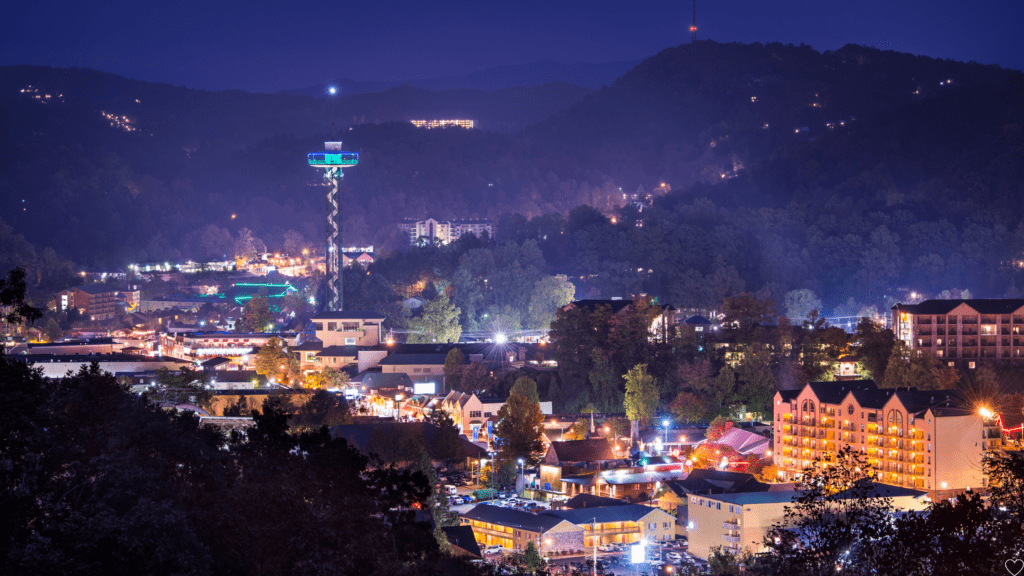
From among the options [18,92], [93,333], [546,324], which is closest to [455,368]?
[546,324]

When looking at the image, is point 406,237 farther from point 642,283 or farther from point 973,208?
point 973,208

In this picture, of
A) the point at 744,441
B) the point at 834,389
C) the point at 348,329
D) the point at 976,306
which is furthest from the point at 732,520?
the point at 348,329

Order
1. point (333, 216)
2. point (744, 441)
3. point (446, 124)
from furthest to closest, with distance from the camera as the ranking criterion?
1. point (446, 124)
2. point (333, 216)
3. point (744, 441)

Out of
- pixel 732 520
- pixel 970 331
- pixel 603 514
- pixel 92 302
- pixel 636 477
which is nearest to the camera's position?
pixel 732 520

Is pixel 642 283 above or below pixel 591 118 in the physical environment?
below

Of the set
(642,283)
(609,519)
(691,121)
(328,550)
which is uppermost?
(691,121)

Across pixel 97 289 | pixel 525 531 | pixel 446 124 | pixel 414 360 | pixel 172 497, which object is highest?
pixel 446 124

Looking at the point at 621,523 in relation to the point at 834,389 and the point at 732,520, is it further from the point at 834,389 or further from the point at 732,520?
the point at 834,389
